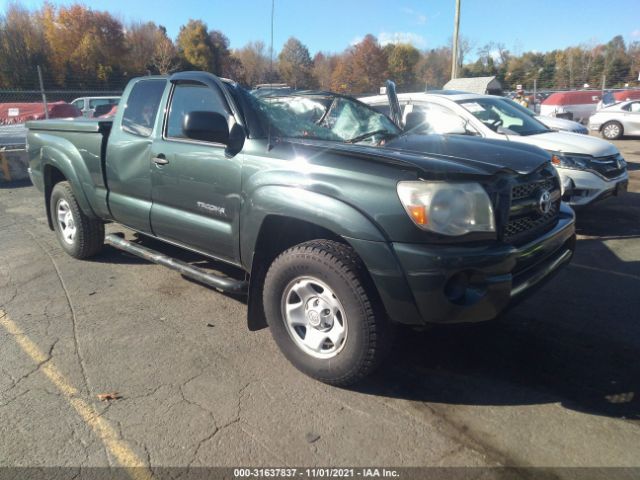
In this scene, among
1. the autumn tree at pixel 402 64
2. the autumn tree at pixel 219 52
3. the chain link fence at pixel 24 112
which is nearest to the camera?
the chain link fence at pixel 24 112

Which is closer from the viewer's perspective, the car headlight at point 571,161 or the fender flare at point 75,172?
the fender flare at point 75,172

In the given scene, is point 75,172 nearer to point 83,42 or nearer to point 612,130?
point 612,130

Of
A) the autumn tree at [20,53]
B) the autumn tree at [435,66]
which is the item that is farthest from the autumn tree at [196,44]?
the autumn tree at [435,66]

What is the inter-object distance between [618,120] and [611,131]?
446 millimetres

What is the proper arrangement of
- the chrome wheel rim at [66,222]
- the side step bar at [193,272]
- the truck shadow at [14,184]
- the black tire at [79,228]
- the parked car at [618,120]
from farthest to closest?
1. the parked car at [618,120]
2. the truck shadow at [14,184]
3. the chrome wheel rim at [66,222]
4. the black tire at [79,228]
5. the side step bar at [193,272]

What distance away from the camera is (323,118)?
12.6ft

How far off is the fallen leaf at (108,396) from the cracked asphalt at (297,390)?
0.04 m

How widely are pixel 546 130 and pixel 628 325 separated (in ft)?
14.0

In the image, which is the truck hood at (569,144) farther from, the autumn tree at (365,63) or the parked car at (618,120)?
the autumn tree at (365,63)

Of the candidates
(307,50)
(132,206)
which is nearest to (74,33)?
(307,50)

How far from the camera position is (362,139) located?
376 centimetres

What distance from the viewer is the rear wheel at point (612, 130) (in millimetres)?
16172

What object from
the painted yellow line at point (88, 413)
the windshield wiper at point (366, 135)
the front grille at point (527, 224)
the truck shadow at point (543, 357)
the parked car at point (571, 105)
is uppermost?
the parked car at point (571, 105)

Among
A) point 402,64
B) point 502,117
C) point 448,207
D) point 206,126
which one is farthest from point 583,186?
point 402,64
